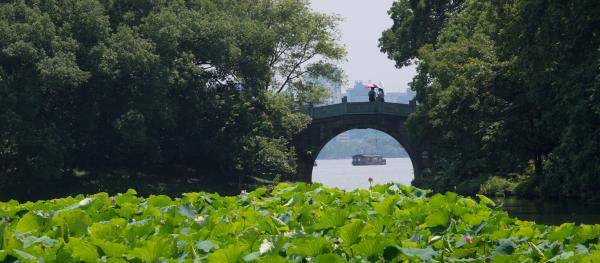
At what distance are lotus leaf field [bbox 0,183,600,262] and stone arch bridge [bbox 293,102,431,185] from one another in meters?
50.3

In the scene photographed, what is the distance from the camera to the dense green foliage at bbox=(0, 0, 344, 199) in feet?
113

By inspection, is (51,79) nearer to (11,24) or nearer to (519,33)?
(11,24)

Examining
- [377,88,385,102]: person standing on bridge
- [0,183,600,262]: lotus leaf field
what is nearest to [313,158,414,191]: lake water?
[377,88,385,102]: person standing on bridge

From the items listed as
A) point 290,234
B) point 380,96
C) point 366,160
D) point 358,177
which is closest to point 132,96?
point 380,96

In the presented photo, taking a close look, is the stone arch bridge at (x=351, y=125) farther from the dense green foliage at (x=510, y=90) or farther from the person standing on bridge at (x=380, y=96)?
the dense green foliage at (x=510, y=90)

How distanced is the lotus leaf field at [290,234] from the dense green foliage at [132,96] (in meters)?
28.1

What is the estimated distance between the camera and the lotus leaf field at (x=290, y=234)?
15.2 feet

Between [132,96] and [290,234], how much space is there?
33.1 m

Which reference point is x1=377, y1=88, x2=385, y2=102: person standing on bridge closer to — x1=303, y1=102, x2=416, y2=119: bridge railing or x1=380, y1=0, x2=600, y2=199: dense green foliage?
x1=303, y1=102, x2=416, y2=119: bridge railing

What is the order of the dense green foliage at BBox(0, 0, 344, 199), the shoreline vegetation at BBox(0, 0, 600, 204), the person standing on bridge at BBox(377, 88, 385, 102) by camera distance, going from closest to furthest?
the shoreline vegetation at BBox(0, 0, 600, 204)
the dense green foliage at BBox(0, 0, 344, 199)
the person standing on bridge at BBox(377, 88, 385, 102)

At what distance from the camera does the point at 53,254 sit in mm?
4621

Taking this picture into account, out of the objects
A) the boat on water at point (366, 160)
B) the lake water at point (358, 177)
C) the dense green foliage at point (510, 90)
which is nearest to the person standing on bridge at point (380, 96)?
the dense green foliage at point (510, 90)

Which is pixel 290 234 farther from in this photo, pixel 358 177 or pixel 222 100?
pixel 358 177

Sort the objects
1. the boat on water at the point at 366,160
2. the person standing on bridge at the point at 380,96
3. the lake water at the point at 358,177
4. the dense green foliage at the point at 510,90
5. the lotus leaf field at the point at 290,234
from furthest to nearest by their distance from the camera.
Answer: the boat on water at the point at 366,160 < the lake water at the point at 358,177 < the person standing on bridge at the point at 380,96 < the dense green foliage at the point at 510,90 < the lotus leaf field at the point at 290,234
